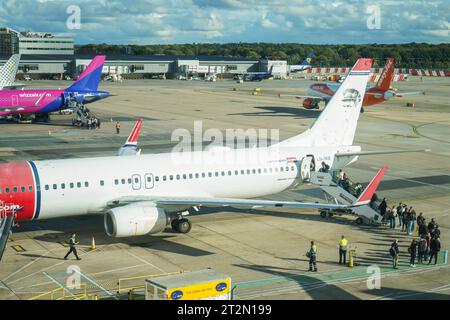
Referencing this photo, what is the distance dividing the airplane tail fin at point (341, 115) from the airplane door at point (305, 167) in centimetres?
204

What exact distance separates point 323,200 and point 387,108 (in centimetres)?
Answer: 6905

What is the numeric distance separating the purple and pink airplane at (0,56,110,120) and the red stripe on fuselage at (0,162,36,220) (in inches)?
2021

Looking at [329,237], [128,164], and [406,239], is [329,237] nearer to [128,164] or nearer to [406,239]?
[406,239]

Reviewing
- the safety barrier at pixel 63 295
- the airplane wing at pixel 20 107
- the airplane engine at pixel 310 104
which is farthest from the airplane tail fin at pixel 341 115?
the airplane engine at pixel 310 104

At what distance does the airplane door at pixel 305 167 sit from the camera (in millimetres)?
37594

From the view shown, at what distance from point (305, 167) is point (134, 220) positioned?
499 inches

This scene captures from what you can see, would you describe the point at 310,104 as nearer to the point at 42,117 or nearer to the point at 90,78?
the point at 90,78

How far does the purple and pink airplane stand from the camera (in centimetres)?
7919

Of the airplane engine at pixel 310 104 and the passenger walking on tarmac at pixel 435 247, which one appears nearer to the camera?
the passenger walking on tarmac at pixel 435 247

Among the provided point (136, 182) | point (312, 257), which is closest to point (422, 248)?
point (312, 257)

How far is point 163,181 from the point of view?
33.3 metres

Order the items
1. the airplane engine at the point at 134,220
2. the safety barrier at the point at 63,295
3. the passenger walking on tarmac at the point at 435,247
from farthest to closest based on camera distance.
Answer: the airplane engine at the point at 134,220 → the passenger walking on tarmac at the point at 435,247 → the safety barrier at the point at 63,295

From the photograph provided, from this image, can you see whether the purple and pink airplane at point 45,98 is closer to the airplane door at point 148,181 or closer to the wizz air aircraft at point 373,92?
the wizz air aircraft at point 373,92

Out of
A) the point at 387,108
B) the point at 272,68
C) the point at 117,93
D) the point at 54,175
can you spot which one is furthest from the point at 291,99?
the point at 54,175
